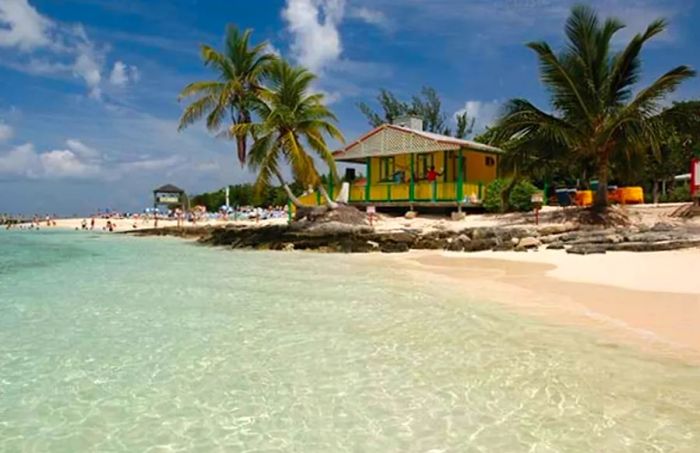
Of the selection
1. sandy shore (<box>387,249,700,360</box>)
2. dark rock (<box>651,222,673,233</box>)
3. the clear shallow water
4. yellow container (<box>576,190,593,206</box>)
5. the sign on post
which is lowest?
the clear shallow water

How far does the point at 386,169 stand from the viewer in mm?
27062

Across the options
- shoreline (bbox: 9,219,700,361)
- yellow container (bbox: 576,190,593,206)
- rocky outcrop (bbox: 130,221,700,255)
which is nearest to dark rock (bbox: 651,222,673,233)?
rocky outcrop (bbox: 130,221,700,255)

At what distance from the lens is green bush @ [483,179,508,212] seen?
2193 centimetres

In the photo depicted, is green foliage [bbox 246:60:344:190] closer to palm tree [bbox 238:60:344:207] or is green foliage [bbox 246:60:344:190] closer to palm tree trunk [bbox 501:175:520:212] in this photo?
palm tree [bbox 238:60:344:207]

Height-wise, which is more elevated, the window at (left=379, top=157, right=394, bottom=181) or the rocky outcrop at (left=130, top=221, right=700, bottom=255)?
the window at (left=379, top=157, right=394, bottom=181)

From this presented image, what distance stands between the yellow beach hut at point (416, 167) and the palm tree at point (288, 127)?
12.8 feet

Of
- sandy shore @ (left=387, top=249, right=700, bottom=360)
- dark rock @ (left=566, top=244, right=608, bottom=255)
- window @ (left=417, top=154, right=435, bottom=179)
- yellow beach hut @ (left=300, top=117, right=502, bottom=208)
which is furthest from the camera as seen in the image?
window @ (left=417, top=154, right=435, bottom=179)

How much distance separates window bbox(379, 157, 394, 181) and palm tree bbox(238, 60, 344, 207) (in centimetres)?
547

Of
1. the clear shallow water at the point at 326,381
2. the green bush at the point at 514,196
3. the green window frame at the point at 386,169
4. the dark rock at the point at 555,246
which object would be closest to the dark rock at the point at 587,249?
the dark rock at the point at 555,246

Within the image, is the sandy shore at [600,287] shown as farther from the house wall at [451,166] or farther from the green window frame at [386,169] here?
the green window frame at [386,169]

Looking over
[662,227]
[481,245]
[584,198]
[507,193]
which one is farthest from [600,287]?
[584,198]

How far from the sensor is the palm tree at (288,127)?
67.4 ft

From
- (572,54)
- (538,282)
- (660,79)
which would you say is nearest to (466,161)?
(572,54)

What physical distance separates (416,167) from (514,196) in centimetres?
590
